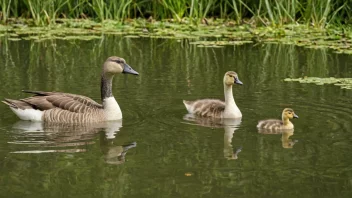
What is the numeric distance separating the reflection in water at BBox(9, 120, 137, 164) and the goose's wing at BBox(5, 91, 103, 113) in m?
0.21

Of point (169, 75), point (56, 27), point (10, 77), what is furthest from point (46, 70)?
point (56, 27)

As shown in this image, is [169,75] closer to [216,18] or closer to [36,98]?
[36,98]

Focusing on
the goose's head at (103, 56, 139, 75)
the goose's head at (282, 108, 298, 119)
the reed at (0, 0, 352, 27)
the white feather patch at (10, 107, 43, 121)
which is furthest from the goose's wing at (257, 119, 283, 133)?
the reed at (0, 0, 352, 27)

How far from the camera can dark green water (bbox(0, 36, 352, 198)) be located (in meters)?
7.55

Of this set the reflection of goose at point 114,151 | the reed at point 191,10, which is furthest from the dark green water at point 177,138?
the reed at point 191,10

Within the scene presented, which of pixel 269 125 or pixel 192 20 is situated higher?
pixel 192 20

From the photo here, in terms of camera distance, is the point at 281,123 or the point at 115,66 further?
the point at 115,66

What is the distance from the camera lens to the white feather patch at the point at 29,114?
34.3 feet

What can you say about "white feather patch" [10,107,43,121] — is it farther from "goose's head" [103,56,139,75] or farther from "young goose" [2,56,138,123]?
"goose's head" [103,56,139,75]

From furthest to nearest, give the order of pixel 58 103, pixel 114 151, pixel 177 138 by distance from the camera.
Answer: pixel 58 103 < pixel 177 138 < pixel 114 151

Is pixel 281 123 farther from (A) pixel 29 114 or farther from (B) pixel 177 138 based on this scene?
(A) pixel 29 114

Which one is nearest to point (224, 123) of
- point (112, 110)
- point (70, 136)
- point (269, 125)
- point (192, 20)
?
point (269, 125)

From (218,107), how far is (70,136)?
212cm

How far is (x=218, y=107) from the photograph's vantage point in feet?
35.4
